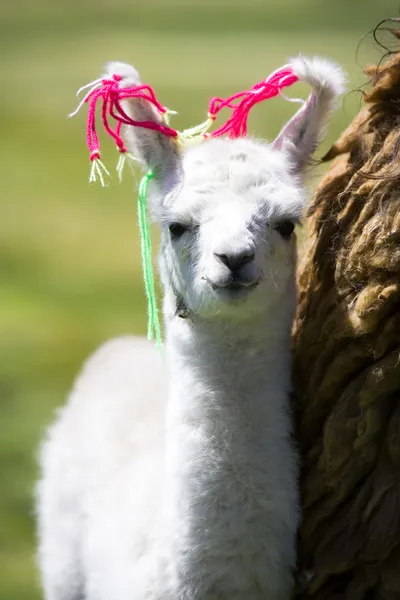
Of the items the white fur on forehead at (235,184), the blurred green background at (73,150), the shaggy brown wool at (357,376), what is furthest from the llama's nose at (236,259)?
the blurred green background at (73,150)

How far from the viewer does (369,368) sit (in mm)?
1951

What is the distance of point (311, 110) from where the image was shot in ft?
6.72

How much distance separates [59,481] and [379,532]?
2.91ft

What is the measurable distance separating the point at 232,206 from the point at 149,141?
27 centimetres

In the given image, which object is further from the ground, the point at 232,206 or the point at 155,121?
the point at 155,121

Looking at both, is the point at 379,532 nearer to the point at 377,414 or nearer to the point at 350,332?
the point at 377,414

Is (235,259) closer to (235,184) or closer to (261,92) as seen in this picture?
(235,184)

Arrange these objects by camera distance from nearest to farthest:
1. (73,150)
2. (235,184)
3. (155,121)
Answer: (235,184), (155,121), (73,150)

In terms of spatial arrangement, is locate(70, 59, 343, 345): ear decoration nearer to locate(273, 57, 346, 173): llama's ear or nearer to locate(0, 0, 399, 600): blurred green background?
locate(273, 57, 346, 173): llama's ear

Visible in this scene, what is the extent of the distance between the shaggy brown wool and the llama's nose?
0.84 ft

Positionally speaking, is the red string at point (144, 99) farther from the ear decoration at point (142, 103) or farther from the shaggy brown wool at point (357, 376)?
the shaggy brown wool at point (357, 376)

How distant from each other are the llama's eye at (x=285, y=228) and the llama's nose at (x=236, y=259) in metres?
0.14

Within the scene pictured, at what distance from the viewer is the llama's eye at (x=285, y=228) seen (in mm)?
1930

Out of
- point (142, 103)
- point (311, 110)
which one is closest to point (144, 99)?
point (142, 103)
